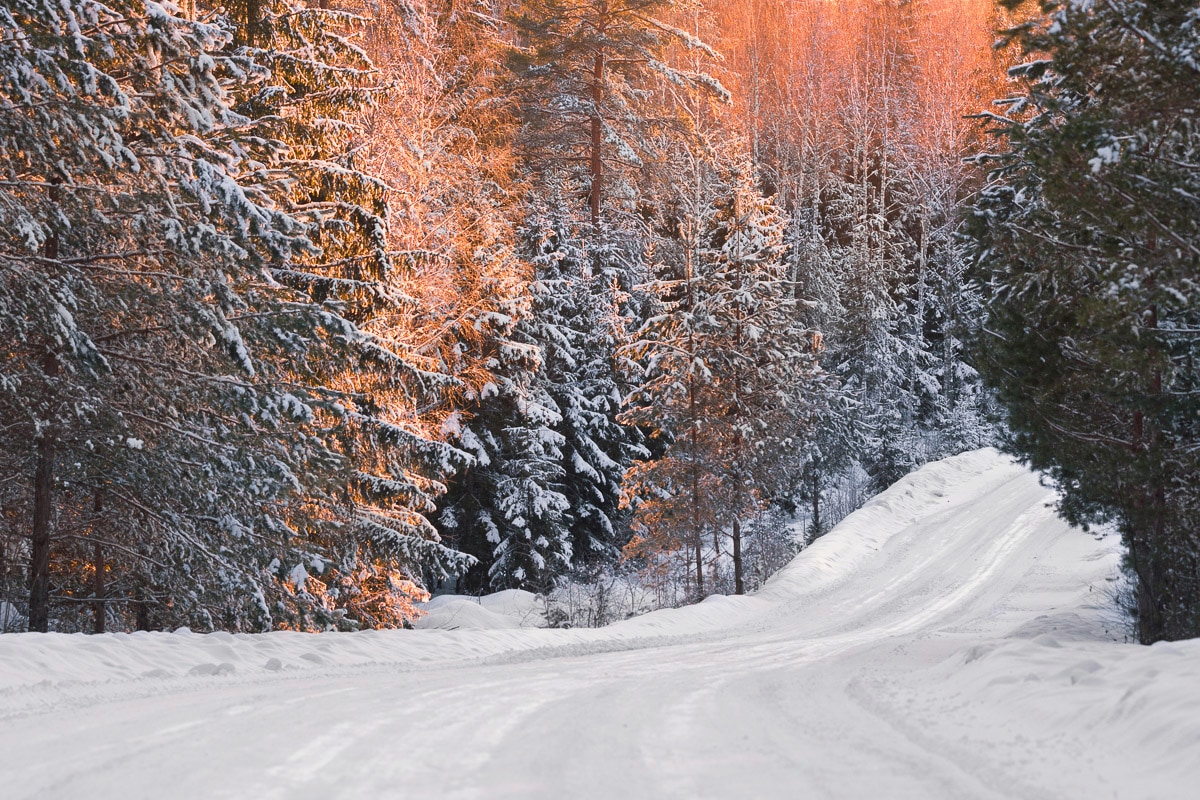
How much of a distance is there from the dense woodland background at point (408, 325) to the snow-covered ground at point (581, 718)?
257 cm

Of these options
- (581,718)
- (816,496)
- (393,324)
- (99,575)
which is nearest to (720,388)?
(393,324)

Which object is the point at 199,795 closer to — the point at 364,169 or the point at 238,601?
the point at 238,601

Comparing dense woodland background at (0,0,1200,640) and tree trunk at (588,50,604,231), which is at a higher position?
tree trunk at (588,50,604,231)

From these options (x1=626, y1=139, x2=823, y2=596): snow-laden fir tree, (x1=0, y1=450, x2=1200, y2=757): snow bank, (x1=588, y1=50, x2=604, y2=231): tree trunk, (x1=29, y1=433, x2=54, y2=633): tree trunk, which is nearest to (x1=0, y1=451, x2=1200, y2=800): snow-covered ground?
(x1=0, y1=450, x2=1200, y2=757): snow bank

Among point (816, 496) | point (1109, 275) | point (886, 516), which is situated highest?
point (1109, 275)

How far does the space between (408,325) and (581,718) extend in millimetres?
12033

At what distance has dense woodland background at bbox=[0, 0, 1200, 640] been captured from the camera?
8109 mm

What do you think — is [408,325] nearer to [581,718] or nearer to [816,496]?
[581,718]

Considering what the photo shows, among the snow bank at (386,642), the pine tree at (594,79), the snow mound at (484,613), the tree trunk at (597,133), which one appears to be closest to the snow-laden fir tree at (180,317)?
the snow bank at (386,642)

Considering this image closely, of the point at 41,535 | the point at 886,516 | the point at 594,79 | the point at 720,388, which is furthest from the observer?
the point at 594,79

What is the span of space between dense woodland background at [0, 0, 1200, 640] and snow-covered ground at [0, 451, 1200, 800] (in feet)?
8.43

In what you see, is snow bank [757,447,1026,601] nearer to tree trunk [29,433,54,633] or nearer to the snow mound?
the snow mound

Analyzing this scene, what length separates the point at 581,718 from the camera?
5730 mm

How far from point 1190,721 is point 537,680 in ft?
15.5
